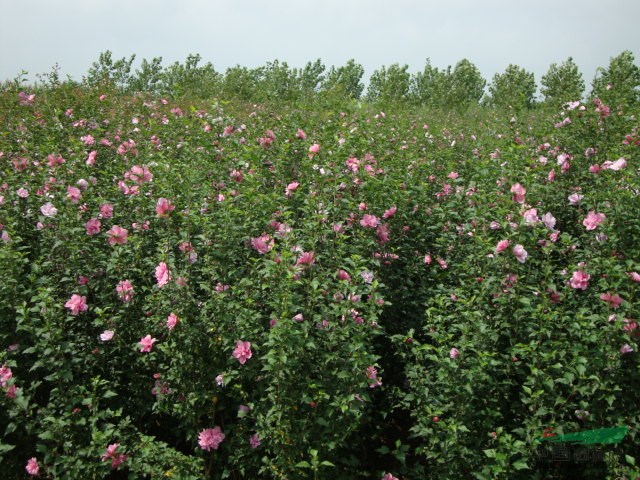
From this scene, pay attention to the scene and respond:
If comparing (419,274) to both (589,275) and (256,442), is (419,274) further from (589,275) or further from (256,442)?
(256,442)

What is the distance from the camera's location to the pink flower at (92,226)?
3.03m

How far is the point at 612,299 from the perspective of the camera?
2.41m

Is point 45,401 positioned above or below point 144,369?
below

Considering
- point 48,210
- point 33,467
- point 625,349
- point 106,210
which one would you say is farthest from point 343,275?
point 48,210

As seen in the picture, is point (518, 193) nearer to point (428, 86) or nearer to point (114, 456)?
point (114, 456)

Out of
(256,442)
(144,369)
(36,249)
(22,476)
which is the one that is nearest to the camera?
(256,442)

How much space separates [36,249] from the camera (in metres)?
3.30

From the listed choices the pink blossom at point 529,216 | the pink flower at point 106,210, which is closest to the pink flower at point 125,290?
the pink flower at point 106,210

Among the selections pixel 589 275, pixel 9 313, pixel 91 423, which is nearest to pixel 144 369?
Result: pixel 91 423

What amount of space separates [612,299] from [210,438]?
2.16 meters

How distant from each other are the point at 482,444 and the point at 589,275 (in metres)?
1.10

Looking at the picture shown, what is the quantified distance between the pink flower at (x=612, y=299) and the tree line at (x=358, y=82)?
2238 millimetres

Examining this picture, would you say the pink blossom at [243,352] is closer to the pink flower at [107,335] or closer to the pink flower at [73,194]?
the pink flower at [107,335]

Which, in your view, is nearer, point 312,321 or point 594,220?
point 312,321
